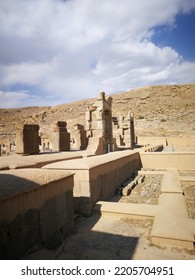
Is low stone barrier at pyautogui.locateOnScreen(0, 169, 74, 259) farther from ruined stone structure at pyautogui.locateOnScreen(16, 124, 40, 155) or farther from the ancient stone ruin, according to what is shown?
ruined stone structure at pyautogui.locateOnScreen(16, 124, 40, 155)

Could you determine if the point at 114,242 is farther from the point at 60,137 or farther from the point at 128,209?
the point at 60,137

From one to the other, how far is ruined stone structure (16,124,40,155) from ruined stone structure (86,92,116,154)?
15.1 feet

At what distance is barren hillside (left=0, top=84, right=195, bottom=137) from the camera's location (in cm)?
4118

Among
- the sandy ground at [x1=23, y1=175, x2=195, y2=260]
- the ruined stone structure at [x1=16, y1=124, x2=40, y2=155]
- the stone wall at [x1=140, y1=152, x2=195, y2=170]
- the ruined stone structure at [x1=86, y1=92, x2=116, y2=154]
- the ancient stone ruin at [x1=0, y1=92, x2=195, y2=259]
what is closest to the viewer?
the ancient stone ruin at [x1=0, y1=92, x2=195, y2=259]

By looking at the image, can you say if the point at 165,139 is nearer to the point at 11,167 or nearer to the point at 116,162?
the point at 116,162

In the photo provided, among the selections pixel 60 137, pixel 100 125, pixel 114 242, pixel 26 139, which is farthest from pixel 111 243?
pixel 100 125

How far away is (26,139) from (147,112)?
44170 mm

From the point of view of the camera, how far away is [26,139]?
32.0ft

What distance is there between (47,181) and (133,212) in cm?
246

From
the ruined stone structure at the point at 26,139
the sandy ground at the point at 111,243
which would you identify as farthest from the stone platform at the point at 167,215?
the ruined stone structure at the point at 26,139

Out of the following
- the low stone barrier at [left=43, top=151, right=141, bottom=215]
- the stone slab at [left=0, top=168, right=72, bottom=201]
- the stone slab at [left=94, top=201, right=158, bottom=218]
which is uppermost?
the stone slab at [left=0, top=168, right=72, bottom=201]

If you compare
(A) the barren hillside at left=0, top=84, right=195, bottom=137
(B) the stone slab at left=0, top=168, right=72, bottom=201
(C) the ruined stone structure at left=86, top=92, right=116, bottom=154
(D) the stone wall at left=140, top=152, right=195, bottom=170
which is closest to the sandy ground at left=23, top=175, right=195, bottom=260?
(B) the stone slab at left=0, top=168, right=72, bottom=201

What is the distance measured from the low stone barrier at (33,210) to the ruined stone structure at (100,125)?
9.32m

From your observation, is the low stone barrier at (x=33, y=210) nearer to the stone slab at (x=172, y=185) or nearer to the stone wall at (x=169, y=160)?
the stone slab at (x=172, y=185)
